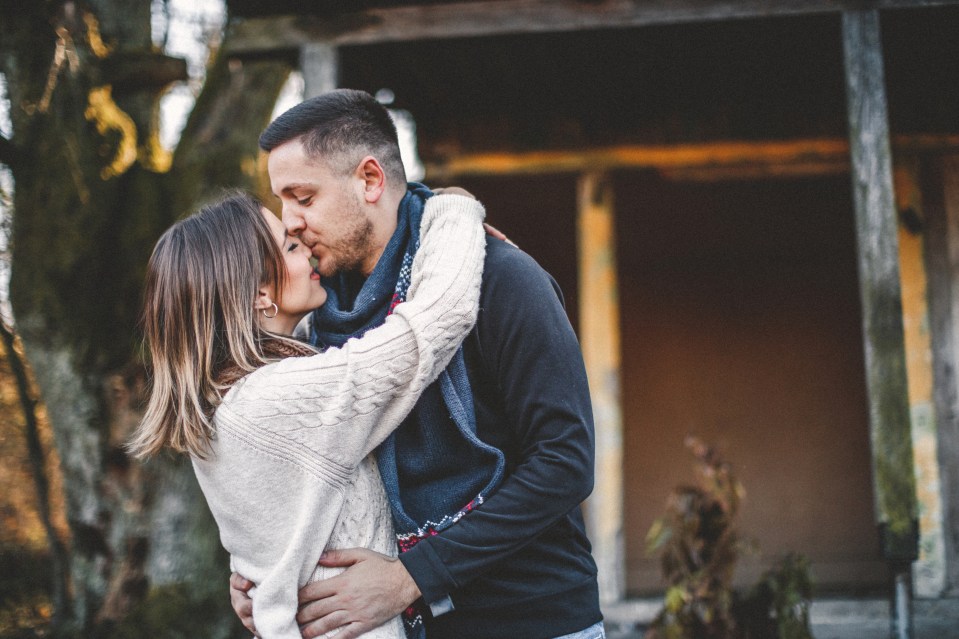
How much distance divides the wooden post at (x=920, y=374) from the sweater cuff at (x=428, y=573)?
379 centimetres

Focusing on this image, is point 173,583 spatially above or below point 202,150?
below

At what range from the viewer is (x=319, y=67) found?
12.7ft

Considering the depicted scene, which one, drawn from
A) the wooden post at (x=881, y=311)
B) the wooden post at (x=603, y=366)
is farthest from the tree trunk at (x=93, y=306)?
the wooden post at (x=881, y=311)

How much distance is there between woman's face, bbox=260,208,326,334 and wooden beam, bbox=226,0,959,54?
7.05 ft

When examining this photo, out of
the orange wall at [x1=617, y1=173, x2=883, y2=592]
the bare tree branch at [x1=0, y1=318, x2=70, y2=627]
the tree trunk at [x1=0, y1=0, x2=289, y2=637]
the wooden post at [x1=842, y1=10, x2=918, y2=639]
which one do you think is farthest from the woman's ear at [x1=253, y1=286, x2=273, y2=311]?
the orange wall at [x1=617, y1=173, x2=883, y2=592]

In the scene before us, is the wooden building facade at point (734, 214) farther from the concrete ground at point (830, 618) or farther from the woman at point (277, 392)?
the woman at point (277, 392)

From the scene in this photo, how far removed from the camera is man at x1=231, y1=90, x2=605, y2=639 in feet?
5.49

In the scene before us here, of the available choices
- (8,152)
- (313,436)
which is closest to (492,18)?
(8,152)

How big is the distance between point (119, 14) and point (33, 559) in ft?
13.1

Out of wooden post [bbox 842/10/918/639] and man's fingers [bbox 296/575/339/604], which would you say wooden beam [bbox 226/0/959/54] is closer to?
wooden post [bbox 842/10/918/639]

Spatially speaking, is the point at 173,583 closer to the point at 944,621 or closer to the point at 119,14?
the point at 119,14

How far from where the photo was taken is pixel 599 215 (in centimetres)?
521

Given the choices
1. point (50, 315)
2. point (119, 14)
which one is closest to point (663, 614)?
point (50, 315)

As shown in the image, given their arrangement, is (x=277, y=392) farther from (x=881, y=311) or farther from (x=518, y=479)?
(x=881, y=311)
